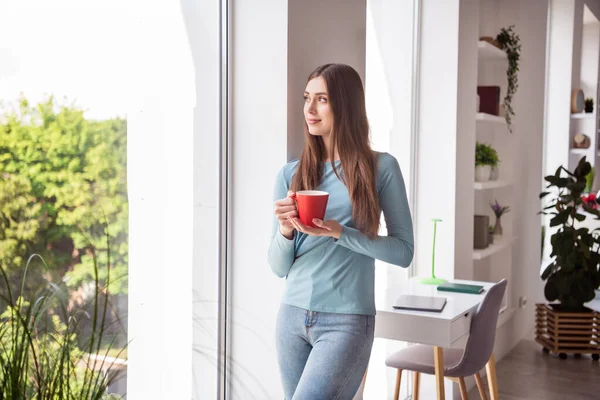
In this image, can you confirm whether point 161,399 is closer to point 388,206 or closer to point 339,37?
point 388,206

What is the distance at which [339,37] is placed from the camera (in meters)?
2.72

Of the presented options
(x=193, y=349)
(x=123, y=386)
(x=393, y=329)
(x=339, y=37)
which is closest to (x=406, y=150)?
(x=339, y=37)

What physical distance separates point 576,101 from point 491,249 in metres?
3.26

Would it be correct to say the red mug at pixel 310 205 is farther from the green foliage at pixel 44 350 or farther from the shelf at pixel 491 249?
the shelf at pixel 491 249

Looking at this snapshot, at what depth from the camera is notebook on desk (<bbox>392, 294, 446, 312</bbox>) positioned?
2607 mm

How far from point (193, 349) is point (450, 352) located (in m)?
1.28

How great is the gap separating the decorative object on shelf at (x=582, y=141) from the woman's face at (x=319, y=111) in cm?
587

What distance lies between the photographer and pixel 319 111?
6.80ft

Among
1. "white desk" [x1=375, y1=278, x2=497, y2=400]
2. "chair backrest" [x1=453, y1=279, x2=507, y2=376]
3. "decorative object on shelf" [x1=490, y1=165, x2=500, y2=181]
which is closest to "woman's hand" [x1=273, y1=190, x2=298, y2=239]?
"white desk" [x1=375, y1=278, x2=497, y2=400]

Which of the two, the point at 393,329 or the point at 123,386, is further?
the point at 393,329

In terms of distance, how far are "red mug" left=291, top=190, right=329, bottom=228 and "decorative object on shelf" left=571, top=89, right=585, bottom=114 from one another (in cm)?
578

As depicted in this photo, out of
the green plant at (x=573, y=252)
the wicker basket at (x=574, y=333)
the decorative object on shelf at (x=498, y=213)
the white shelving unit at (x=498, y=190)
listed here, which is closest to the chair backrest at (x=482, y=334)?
the white shelving unit at (x=498, y=190)

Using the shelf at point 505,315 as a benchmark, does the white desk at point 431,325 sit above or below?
above

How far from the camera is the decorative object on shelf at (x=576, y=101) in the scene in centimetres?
680
